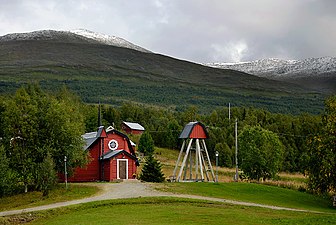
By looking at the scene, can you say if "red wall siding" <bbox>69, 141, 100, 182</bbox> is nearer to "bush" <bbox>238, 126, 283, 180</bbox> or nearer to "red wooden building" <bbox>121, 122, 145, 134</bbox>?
"bush" <bbox>238, 126, 283, 180</bbox>

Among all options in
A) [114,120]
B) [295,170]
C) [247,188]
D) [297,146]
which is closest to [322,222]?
[247,188]

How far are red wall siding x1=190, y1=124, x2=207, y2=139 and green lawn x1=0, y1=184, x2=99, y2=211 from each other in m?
13.3

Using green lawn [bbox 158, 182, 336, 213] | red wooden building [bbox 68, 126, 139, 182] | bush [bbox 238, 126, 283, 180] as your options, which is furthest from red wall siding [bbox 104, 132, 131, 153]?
bush [bbox 238, 126, 283, 180]

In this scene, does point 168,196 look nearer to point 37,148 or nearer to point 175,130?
point 37,148

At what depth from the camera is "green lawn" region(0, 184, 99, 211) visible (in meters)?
42.0

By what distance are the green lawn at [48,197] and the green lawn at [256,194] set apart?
6.77 m

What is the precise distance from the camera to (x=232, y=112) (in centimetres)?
13638

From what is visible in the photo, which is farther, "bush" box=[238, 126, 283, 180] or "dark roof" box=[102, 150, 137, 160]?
"bush" box=[238, 126, 283, 180]

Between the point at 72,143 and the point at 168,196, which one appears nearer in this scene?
the point at 168,196

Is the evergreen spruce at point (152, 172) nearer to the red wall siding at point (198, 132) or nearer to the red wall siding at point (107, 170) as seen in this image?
the red wall siding at point (198, 132)

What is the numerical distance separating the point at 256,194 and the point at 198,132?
12.2 m

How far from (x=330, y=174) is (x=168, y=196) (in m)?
14.3

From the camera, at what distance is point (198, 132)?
56.7 metres

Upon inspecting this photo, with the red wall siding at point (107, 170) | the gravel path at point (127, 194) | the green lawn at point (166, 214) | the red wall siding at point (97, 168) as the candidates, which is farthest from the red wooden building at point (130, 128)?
the green lawn at point (166, 214)
